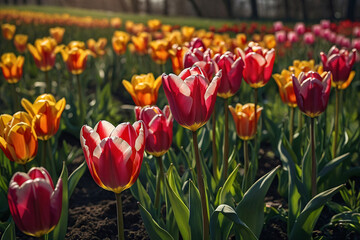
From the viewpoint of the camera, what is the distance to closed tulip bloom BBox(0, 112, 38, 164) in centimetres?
159

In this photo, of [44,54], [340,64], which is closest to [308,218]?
[340,64]

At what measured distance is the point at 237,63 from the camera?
1.92m

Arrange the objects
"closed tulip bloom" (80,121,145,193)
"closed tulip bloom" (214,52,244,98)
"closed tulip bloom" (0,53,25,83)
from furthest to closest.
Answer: "closed tulip bloom" (0,53,25,83) < "closed tulip bloom" (214,52,244,98) < "closed tulip bloom" (80,121,145,193)

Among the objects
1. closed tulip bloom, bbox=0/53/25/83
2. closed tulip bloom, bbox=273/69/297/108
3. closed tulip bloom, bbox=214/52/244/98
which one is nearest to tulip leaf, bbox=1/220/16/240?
closed tulip bloom, bbox=214/52/244/98

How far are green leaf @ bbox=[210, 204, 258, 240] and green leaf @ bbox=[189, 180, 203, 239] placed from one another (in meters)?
0.06

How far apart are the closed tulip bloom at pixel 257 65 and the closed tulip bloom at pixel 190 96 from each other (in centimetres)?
71

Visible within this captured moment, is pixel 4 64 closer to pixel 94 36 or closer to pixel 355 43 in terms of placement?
pixel 355 43

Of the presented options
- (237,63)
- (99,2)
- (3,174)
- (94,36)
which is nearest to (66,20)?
(94,36)

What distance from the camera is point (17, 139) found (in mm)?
1607

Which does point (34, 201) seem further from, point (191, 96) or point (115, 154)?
point (191, 96)

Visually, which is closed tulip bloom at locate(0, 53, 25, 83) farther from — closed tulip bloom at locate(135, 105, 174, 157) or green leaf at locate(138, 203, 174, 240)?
green leaf at locate(138, 203, 174, 240)

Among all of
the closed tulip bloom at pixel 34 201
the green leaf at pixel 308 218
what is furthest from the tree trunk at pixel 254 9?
the closed tulip bloom at pixel 34 201

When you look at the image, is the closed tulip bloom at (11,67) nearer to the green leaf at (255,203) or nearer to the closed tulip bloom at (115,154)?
the closed tulip bloom at (115,154)

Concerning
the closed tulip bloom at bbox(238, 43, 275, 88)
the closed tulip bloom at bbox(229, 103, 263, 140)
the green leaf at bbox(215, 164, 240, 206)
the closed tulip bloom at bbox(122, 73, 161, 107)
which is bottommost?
the green leaf at bbox(215, 164, 240, 206)
